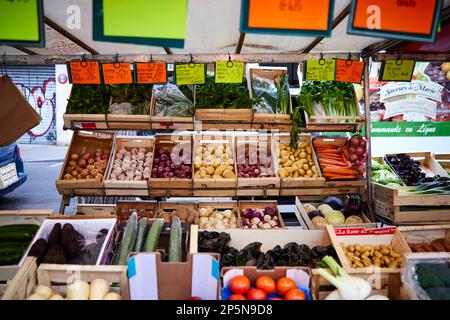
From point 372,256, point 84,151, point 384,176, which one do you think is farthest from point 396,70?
point 84,151

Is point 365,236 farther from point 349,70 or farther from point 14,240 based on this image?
point 14,240

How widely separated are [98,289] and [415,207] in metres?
3.53

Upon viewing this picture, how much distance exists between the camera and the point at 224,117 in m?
3.97

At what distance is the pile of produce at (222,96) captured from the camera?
160 inches

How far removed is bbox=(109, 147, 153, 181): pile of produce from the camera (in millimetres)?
4070

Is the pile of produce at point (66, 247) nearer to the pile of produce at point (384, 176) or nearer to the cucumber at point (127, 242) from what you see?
the cucumber at point (127, 242)

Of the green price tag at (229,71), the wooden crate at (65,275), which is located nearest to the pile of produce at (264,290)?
the wooden crate at (65,275)

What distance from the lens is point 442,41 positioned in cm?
338

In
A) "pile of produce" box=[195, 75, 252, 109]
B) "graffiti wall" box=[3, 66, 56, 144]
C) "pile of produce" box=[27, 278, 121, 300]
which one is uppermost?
"graffiti wall" box=[3, 66, 56, 144]

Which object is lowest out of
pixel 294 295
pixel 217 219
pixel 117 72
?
pixel 217 219

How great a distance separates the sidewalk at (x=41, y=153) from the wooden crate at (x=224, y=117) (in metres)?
10.6

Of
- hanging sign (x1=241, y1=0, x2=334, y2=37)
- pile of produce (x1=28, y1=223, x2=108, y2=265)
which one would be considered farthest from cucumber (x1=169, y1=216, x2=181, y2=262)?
hanging sign (x1=241, y1=0, x2=334, y2=37)

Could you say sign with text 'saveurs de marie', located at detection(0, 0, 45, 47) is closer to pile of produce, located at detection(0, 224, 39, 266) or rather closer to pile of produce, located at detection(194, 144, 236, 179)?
pile of produce, located at detection(0, 224, 39, 266)

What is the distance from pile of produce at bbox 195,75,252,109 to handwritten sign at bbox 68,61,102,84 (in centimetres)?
125
